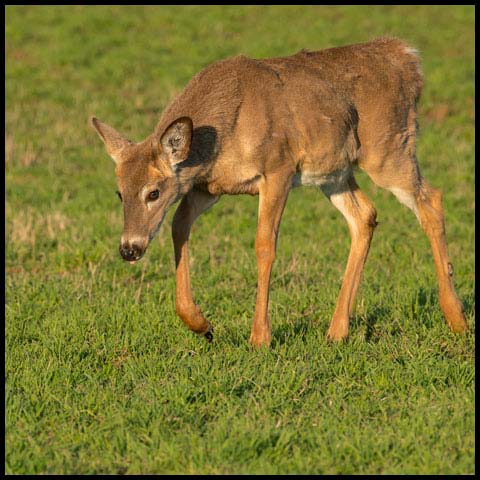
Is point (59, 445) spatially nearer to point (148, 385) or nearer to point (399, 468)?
point (148, 385)

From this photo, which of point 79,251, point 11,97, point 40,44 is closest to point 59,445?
point 79,251

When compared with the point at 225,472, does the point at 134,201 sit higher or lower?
higher

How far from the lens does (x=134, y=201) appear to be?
24.7 feet

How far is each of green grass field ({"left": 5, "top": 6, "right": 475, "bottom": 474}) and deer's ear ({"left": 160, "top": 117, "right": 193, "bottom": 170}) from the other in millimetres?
1362

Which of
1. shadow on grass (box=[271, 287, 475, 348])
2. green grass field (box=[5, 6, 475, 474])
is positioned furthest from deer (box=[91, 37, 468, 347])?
green grass field (box=[5, 6, 475, 474])

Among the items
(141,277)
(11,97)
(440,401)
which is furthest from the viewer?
(11,97)

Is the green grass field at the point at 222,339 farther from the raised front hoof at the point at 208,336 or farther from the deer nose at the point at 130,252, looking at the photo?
the deer nose at the point at 130,252

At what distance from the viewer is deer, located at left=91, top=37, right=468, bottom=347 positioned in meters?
7.66

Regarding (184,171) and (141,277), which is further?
(141,277)

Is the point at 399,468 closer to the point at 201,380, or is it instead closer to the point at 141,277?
the point at 201,380

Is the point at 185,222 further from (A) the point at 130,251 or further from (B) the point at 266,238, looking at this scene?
(A) the point at 130,251

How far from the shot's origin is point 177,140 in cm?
756

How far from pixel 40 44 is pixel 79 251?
12.1m

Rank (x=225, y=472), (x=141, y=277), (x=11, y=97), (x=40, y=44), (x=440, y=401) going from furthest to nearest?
(x=40, y=44), (x=11, y=97), (x=141, y=277), (x=440, y=401), (x=225, y=472)
